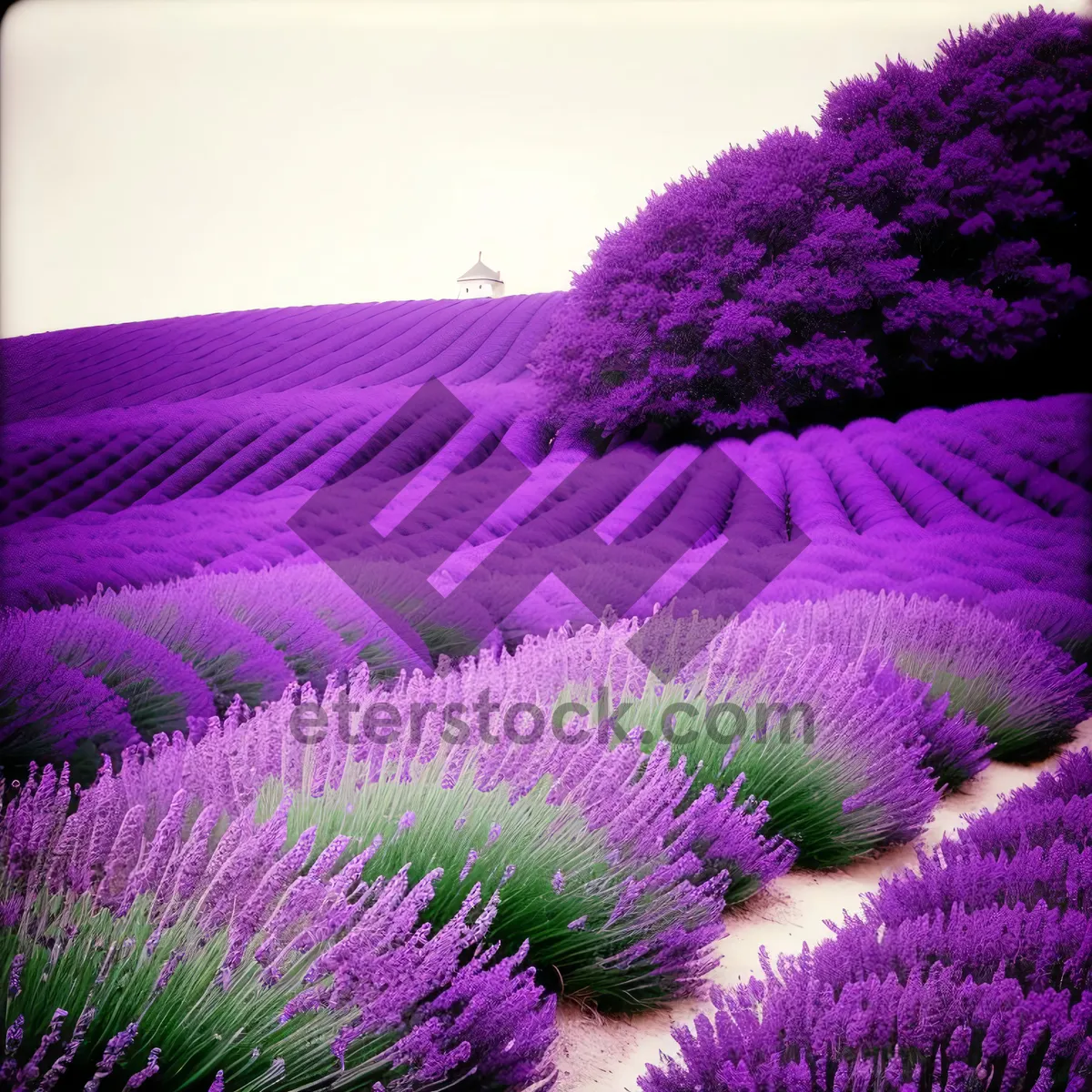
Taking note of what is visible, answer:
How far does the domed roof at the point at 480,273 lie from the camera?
4667 mm

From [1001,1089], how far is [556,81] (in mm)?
3163

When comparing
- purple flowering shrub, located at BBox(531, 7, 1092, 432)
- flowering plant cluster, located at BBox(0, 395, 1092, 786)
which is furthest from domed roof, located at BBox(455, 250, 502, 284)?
purple flowering shrub, located at BBox(531, 7, 1092, 432)

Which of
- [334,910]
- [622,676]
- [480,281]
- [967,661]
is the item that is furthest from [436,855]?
[480,281]

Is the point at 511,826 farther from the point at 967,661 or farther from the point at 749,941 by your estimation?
the point at 967,661

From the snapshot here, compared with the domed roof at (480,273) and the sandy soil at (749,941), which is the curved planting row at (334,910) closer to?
the sandy soil at (749,941)

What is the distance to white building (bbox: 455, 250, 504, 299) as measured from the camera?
485 centimetres

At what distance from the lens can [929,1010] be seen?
122cm

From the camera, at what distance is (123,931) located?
3.70ft

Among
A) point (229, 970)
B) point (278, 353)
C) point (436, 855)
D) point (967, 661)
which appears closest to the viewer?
point (229, 970)

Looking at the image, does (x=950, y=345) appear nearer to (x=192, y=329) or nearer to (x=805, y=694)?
(x=805, y=694)

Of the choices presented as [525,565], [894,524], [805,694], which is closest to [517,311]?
[894,524]

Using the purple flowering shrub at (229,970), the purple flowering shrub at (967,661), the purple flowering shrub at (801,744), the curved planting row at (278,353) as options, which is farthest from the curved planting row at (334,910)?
the curved planting row at (278,353)

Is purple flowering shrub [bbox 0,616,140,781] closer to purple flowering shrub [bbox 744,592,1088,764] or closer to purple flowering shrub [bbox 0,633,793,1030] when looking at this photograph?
Result: purple flowering shrub [bbox 0,633,793,1030]

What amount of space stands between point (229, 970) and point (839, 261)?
8.89 meters
